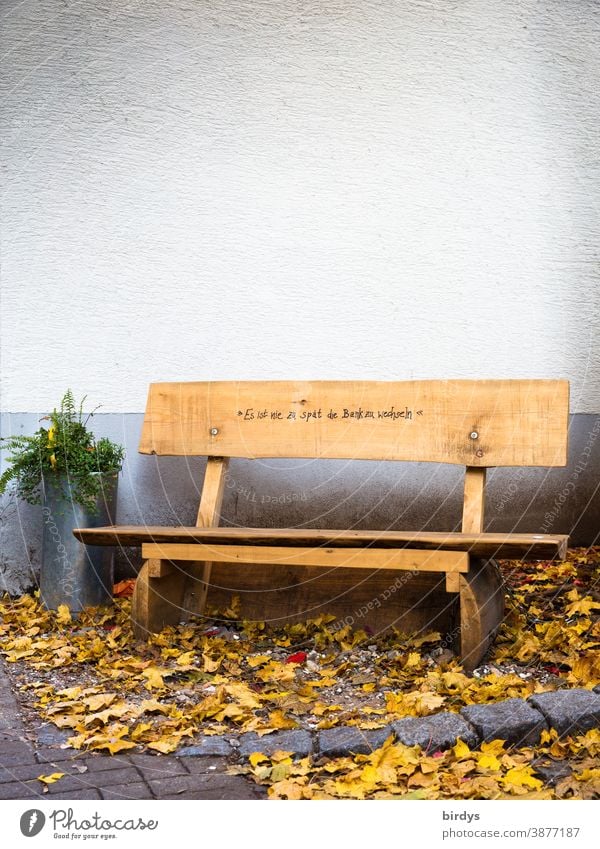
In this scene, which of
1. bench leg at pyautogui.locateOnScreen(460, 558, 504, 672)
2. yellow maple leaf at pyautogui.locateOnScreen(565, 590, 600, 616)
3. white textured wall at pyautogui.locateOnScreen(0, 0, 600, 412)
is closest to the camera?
bench leg at pyautogui.locateOnScreen(460, 558, 504, 672)

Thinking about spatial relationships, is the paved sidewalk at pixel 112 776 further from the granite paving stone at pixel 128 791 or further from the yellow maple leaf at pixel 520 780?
the yellow maple leaf at pixel 520 780

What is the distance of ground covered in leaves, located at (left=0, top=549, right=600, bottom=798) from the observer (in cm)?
225

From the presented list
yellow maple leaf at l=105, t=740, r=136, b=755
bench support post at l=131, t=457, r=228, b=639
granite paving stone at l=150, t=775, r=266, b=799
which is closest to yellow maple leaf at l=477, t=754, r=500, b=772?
granite paving stone at l=150, t=775, r=266, b=799

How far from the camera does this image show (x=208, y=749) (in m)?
2.55

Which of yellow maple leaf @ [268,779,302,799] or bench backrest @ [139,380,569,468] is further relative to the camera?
bench backrest @ [139,380,569,468]

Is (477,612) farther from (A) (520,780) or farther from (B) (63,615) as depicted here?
(B) (63,615)

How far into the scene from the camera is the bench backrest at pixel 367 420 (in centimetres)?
342

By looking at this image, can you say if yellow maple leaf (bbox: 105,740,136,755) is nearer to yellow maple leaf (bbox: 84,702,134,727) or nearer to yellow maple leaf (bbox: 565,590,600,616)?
yellow maple leaf (bbox: 84,702,134,727)

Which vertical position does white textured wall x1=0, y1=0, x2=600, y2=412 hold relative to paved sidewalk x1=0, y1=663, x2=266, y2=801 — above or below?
above

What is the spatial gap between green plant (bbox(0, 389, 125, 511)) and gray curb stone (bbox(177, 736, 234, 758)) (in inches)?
62.9

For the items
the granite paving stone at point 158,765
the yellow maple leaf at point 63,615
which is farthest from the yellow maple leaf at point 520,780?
the yellow maple leaf at point 63,615

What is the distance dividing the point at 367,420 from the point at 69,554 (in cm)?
145

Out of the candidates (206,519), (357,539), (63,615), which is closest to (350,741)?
(357,539)

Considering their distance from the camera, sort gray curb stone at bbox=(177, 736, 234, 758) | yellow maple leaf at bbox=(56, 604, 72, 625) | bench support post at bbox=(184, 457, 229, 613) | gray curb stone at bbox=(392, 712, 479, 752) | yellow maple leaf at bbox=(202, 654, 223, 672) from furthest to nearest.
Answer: yellow maple leaf at bbox=(56, 604, 72, 625) < bench support post at bbox=(184, 457, 229, 613) < yellow maple leaf at bbox=(202, 654, 223, 672) < gray curb stone at bbox=(177, 736, 234, 758) < gray curb stone at bbox=(392, 712, 479, 752)
